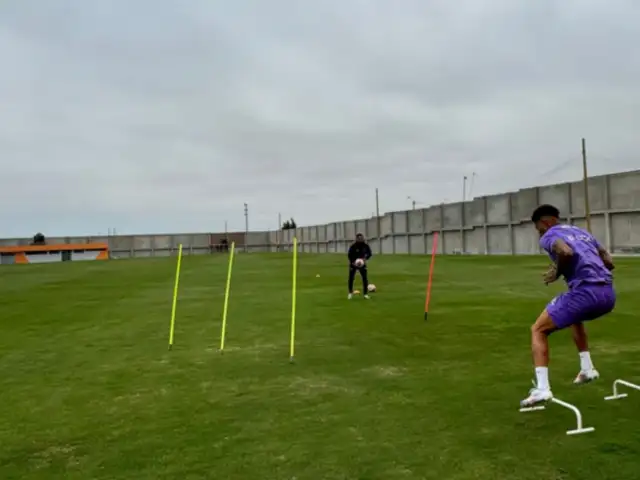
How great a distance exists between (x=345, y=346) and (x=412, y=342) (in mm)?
1235

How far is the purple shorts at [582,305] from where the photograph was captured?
6.80 meters

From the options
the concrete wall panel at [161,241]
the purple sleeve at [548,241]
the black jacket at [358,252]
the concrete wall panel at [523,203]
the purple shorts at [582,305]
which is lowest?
the purple shorts at [582,305]

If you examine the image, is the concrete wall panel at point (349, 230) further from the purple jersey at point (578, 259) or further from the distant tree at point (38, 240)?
the purple jersey at point (578, 259)

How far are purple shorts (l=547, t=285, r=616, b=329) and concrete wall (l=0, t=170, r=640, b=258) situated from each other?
131 feet

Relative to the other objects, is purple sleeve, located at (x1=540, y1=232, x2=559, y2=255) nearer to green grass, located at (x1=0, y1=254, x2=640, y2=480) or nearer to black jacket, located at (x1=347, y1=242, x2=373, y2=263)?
green grass, located at (x1=0, y1=254, x2=640, y2=480)

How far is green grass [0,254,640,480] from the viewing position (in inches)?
226

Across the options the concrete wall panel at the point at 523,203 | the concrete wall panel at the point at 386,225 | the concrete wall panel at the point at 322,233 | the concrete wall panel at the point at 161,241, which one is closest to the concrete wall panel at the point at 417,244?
the concrete wall panel at the point at 386,225

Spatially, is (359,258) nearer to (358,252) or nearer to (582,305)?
(358,252)

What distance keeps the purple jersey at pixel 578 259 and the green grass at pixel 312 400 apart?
1.40 m

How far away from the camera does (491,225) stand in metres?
59.1

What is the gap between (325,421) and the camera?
23.2 ft

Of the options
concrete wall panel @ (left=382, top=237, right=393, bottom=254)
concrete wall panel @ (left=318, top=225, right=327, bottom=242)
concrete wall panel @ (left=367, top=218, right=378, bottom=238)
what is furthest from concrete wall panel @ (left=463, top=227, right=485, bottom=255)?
concrete wall panel @ (left=318, top=225, right=327, bottom=242)

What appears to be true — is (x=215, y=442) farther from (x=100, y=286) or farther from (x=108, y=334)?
(x=100, y=286)

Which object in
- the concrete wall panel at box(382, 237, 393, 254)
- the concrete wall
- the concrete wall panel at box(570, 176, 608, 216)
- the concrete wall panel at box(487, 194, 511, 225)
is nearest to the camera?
the concrete wall
